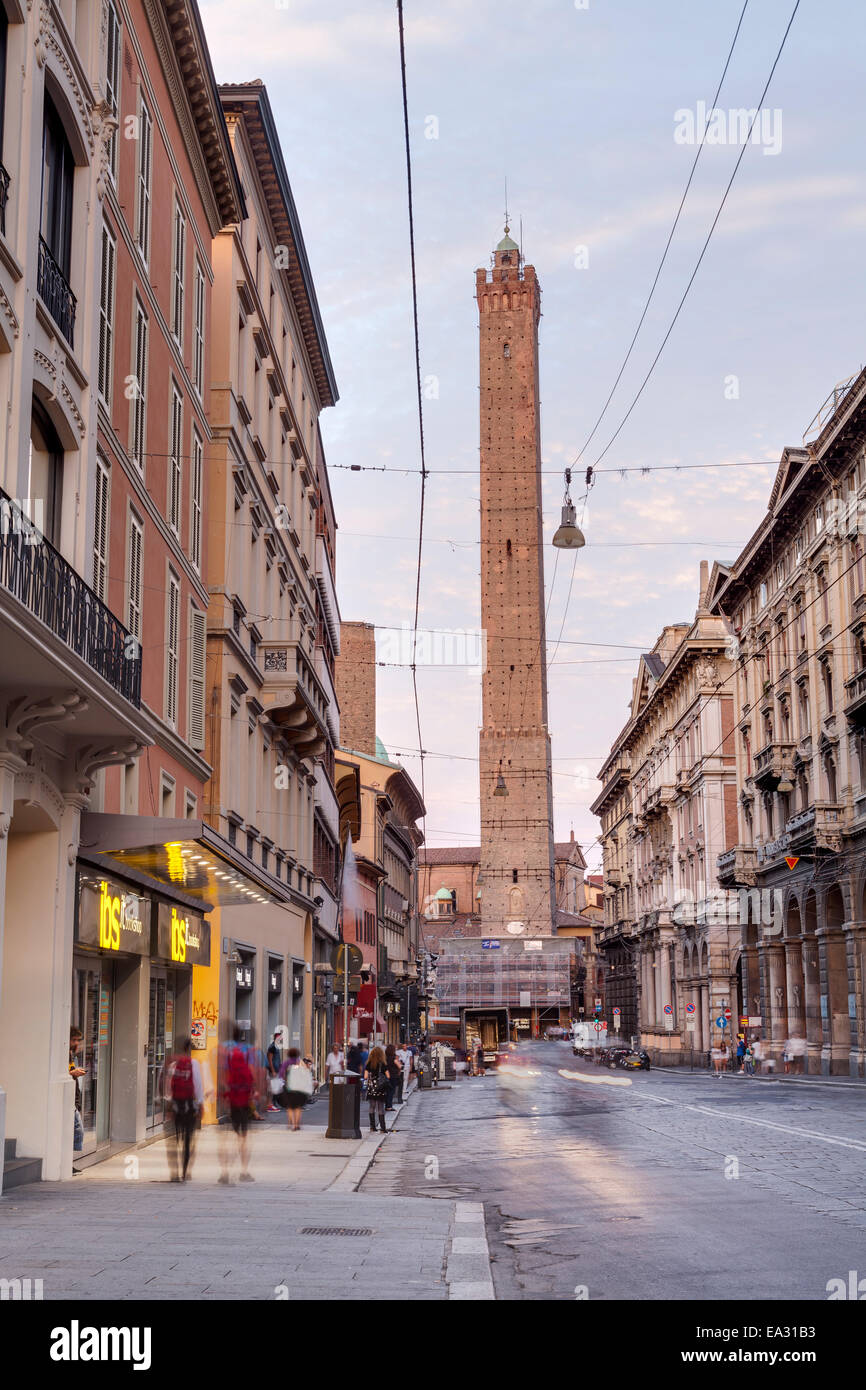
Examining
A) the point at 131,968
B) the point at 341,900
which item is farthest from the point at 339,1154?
the point at 341,900

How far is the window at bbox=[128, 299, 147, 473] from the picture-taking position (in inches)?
837

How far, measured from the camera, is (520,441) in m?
114

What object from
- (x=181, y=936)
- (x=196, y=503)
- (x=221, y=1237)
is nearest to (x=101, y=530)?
(x=196, y=503)

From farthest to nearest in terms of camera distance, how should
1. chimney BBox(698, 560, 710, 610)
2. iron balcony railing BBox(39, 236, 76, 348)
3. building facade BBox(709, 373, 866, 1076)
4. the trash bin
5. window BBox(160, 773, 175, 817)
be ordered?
chimney BBox(698, 560, 710, 610) → building facade BBox(709, 373, 866, 1076) → the trash bin → window BBox(160, 773, 175, 817) → iron balcony railing BBox(39, 236, 76, 348)

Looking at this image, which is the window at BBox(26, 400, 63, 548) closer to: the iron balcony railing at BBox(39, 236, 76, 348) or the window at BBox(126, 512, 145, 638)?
the iron balcony railing at BBox(39, 236, 76, 348)

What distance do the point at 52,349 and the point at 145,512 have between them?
586 cm

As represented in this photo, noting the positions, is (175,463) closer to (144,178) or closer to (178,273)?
(178,273)

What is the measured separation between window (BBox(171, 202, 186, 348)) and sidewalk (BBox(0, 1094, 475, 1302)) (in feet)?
44.1

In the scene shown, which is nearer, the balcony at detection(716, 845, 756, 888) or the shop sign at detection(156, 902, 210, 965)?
the shop sign at detection(156, 902, 210, 965)

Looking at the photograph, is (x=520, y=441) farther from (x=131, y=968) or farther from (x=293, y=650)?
(x=131, y=968)

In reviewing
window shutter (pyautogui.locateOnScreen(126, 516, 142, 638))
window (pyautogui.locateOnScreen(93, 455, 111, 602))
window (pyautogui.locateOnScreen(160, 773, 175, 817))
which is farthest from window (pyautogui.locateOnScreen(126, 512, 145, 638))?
window (pyautogui.locateOnScreen(160, 773, 175, 817))

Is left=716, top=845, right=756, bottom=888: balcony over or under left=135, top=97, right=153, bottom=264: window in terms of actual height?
under

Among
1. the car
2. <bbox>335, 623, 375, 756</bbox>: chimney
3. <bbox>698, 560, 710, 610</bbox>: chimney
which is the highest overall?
<bbox>698, 560, 710, 610</bbox>: chimney

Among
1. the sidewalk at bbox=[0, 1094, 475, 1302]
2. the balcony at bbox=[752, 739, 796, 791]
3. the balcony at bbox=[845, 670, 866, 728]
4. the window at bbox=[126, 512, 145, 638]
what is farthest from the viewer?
the balcony at bbox=[752, 739, 796, 791]
